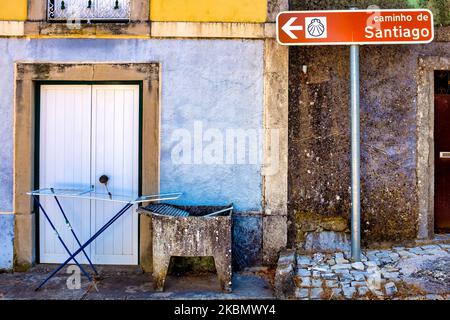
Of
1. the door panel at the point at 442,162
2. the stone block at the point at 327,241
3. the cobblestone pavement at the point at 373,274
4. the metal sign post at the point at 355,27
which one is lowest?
the cobblestone pavement at the point at 373,274

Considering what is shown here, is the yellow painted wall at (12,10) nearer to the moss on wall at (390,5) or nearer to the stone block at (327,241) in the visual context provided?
the moss on wall at (390,5)

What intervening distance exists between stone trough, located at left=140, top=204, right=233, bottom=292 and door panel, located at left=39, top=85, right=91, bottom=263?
4.77 feet

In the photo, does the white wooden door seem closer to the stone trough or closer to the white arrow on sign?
the stone trough

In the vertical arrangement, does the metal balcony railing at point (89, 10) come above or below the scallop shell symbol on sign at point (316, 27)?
above

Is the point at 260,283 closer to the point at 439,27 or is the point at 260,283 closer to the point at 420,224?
the point at 420,224

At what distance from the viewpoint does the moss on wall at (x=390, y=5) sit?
19.6 ft

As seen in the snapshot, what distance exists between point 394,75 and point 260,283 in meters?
3.22

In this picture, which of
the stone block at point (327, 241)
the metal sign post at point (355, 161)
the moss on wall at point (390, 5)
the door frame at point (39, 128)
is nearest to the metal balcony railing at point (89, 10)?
the door frame at point (39, 128)

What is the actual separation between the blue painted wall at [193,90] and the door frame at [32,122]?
82 millimetres

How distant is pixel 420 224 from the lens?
6.01 meters

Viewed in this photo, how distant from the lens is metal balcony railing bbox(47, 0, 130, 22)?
19.7 feet

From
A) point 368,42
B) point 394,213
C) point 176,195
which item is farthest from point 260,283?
point 368,42

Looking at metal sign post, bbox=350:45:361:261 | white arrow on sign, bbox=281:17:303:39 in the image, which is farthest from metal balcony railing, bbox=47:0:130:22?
Answer: metal sign post, bbox=350:45:361:261

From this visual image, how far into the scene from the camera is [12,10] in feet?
19.4
